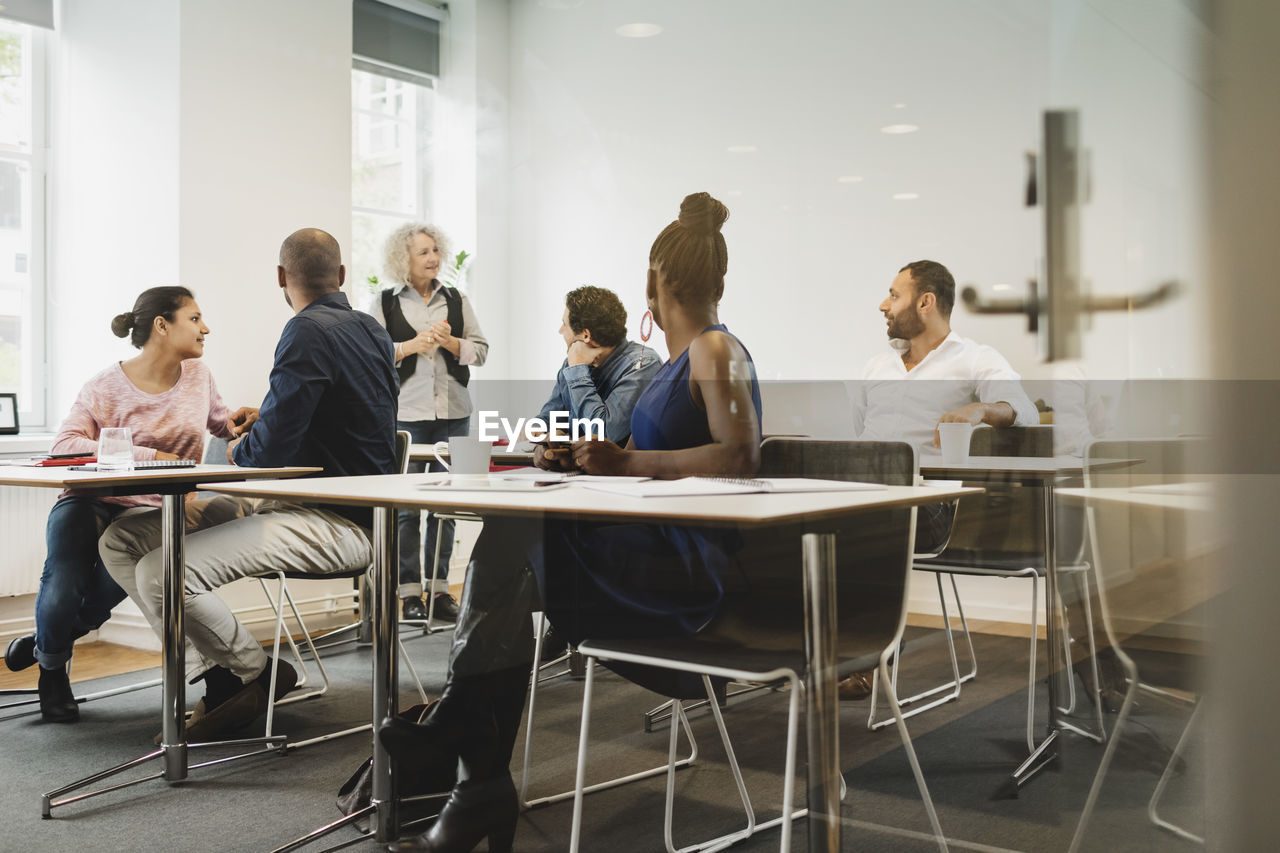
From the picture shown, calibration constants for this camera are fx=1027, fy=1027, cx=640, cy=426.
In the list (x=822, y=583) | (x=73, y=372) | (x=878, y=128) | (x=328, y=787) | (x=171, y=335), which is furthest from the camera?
(x=73, y=372)

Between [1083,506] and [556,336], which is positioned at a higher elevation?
[556,336]

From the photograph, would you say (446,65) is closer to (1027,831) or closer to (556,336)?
(556,336)

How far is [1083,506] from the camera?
5.18 ft

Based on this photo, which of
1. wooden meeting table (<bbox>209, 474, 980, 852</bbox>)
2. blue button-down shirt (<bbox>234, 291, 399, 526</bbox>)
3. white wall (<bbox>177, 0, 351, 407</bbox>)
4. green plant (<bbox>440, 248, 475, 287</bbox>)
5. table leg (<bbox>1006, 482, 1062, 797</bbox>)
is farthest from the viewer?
white wall (<bbox>177, 0, 351, 407</bbox>)

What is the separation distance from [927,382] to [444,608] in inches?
56.2

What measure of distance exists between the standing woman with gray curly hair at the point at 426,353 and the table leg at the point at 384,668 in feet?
1.69

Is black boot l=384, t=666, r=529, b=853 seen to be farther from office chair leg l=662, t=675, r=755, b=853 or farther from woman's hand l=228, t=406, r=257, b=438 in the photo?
woman's hand l=228, t=406, r=257, b=438

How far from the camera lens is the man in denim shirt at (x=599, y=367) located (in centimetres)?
227

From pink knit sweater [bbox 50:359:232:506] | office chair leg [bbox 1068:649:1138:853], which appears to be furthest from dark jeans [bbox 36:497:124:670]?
office chair leg [bbox 1068:649:1138:853]

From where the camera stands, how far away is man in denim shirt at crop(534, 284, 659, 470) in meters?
2.27

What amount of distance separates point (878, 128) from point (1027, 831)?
1.27 m

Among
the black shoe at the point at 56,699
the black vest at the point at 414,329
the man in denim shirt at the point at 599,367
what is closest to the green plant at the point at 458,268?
the black vest at the point at 414,329

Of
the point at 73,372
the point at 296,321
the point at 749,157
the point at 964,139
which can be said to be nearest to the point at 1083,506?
the point at 964,139

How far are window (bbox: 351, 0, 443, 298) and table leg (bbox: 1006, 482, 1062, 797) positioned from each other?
181cm
